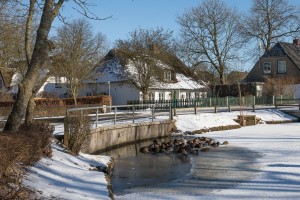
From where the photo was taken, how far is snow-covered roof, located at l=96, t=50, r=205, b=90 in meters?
45.0

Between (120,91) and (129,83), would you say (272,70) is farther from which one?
(129,83)

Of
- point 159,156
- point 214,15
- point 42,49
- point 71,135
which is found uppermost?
point 214,15

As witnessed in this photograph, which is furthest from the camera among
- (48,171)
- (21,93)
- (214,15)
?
(214,15)

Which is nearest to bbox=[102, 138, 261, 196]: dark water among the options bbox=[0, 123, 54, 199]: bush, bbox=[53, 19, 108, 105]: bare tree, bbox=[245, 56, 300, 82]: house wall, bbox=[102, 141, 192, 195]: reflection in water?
bbox=[102, 141, 192, 195]: reflection in water

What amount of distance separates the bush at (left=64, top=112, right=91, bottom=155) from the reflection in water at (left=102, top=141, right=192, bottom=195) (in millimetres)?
1464

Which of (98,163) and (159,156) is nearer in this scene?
(98,163)

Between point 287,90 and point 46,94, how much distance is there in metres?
27.7

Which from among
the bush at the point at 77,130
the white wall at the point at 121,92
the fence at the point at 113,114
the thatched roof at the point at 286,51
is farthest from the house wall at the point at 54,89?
the bush at the point at 77,130

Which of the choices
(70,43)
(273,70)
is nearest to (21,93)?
(70,43)

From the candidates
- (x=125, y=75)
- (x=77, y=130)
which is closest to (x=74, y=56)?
(x=125, y=75)

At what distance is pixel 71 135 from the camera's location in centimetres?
1559

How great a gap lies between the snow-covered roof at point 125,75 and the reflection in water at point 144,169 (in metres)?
25.0

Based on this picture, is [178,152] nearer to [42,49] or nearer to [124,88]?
[42,49]

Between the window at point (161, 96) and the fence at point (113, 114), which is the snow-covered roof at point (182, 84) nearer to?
the window at point (161, 96)
